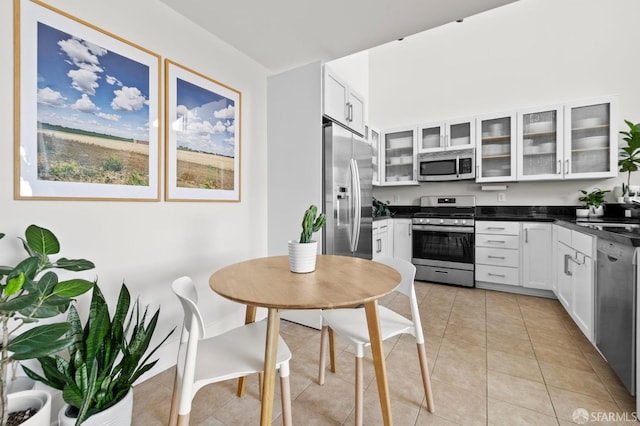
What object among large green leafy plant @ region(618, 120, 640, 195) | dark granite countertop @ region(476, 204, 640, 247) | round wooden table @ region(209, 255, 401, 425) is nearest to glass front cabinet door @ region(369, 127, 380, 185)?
dark granite countertop @ region(476, 204, 640, 247)

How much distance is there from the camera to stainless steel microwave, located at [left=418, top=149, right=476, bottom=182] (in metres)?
3.76

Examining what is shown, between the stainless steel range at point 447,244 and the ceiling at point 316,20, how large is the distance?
237 cm

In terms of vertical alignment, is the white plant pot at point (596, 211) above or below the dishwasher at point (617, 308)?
above

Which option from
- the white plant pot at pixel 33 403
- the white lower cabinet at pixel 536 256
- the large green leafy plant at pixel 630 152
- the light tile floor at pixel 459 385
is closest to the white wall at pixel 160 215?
the white plant pot at pixel 33 403

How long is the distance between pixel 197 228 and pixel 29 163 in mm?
982

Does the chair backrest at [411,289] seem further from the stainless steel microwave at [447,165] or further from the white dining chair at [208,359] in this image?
the stainless steel microwave at [447,165]

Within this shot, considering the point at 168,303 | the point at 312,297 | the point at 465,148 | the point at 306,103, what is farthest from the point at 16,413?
the point at 465,148

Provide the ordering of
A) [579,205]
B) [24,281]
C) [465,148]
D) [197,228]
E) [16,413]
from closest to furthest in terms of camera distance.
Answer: [24,281], [16,413], [197,228], [579,205], [465,148]

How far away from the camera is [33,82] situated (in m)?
1.31

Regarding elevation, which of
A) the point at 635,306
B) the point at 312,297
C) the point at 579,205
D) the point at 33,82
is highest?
the point at 33,82

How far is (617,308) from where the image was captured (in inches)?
64.0

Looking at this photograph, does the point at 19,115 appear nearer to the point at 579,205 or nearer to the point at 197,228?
the point at 197,228

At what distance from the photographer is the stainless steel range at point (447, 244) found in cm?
359

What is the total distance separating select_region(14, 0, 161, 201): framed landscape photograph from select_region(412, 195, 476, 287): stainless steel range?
10.7ft
